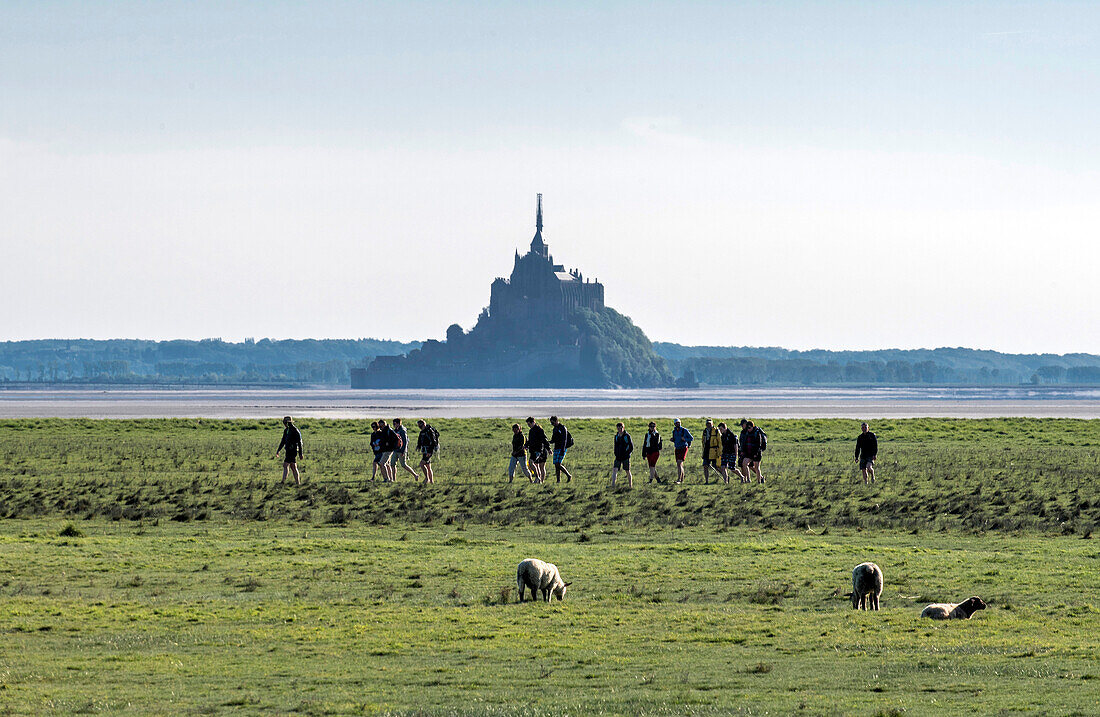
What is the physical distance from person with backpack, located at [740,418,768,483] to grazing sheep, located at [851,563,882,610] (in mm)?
18253

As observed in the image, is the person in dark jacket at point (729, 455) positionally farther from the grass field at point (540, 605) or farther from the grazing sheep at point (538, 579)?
the grazing sheep at point (538, 579)

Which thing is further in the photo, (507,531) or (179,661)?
(507,531)

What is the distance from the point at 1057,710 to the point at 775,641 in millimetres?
4298

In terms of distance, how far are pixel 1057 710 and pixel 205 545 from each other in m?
16.3

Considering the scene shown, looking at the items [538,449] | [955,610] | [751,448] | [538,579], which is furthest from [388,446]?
[955,610]

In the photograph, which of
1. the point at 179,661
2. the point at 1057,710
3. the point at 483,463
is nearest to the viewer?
the point at 1057,710

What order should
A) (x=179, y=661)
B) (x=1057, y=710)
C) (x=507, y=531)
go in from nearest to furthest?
(x=1057, y=710), (x=179, y=661), (x=507, y=531)

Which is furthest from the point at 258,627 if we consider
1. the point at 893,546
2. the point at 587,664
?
the point at 893,546

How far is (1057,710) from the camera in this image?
453 inches

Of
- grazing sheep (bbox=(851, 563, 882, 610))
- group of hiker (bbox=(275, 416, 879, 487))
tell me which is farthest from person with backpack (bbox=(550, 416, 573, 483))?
grazing sheep (bbox=(851, 563, 882, 610))

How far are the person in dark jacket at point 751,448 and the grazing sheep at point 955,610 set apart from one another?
19.0 m

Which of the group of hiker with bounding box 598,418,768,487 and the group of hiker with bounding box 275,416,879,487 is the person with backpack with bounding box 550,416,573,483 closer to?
the group of hiker with bounding box 275,416,879,487

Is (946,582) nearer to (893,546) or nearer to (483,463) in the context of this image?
(893,546)

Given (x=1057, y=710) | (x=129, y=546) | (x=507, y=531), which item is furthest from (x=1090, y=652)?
(x=129, y=546)
